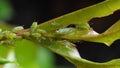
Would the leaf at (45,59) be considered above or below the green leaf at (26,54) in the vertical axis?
below

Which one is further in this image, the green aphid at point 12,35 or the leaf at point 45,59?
the leaf at point 45,59

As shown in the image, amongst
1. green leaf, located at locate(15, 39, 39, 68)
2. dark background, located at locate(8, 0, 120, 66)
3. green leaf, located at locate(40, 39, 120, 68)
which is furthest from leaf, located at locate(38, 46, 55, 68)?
green leaf, located at locate(40, 39, 120, 68)

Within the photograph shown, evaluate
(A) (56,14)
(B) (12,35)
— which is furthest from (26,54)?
(A) (56,14)

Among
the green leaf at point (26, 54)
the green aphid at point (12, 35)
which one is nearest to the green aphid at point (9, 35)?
the green aphid at point (12, 35)

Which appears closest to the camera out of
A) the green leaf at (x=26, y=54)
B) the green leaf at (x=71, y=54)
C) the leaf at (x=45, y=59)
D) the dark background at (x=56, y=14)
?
the green leaf at (x=71, y=54)

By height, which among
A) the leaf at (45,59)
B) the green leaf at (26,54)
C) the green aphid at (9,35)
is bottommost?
the leaf at (45,59)

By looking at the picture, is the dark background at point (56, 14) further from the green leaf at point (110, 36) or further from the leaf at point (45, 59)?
the green leaf at point (110, 36)

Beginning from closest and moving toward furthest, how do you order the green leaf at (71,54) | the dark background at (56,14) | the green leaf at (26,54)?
1. the green leaf at (71,54)
2. the green leaf at (26,54)
3. the dark background at (56,14)
